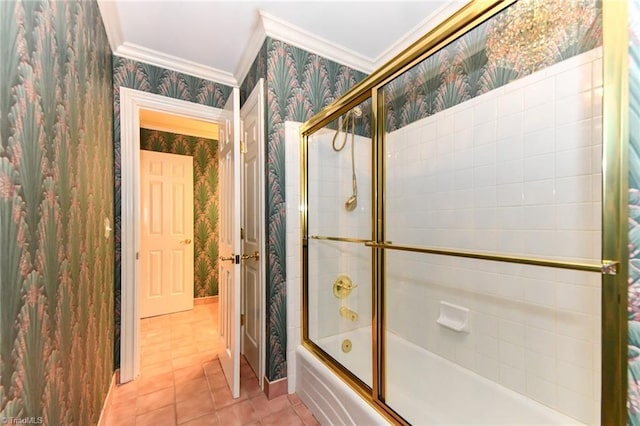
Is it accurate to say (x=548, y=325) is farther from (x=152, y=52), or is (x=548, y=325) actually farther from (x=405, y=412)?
(x=152, y=52)

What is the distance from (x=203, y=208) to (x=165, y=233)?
59cm

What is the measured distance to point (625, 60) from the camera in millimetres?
665

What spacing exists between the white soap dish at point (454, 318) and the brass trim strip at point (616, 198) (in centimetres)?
81

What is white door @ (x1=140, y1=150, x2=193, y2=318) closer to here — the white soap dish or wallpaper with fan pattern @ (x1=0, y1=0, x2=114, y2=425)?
wallpaper with fan pattern @ (x1=0, y1=0, x2=114, y2=425)

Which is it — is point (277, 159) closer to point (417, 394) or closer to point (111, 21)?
point (111, 21)

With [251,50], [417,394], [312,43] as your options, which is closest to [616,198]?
[417,394]

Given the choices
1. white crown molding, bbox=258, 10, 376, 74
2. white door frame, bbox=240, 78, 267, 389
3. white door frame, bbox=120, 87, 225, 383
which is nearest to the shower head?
white door frame, bbox=240, 78, 267, 389

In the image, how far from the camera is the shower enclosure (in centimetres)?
107

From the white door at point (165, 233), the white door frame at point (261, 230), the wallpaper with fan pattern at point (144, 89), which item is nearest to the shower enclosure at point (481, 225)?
the white door frame at point (261, 230)

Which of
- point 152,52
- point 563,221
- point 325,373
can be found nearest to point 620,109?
point 563,221

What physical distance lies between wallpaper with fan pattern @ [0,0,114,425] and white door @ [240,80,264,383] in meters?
0.90

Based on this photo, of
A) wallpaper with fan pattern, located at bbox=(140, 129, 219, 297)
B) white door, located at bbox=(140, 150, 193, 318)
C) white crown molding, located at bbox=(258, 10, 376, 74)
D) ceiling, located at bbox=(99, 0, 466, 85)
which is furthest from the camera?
wallpaper with fan pattern, located at bbox=(140, 129, 219, 297)

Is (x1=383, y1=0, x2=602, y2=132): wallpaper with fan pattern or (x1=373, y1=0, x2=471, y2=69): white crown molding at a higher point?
(x1=373, y1=0, x2=471, y2=69): white crown molding

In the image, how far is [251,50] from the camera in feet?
6.59
